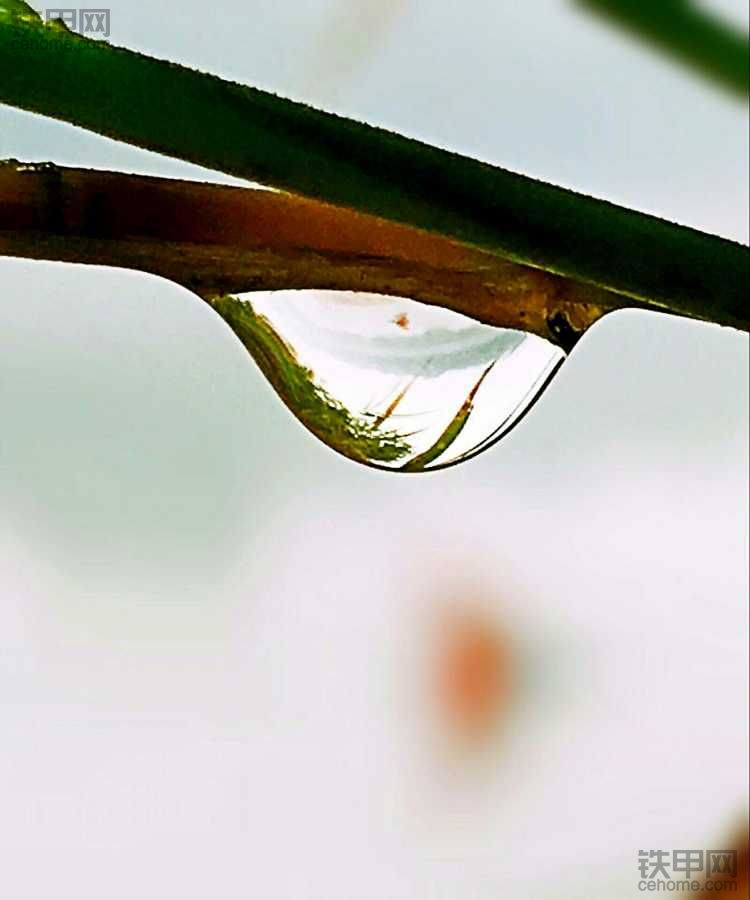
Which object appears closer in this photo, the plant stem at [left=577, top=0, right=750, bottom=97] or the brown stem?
the brown stem

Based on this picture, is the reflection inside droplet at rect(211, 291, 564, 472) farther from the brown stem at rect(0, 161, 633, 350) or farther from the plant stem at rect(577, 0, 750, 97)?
the plant stem at rect(577, 0, 750, 97)

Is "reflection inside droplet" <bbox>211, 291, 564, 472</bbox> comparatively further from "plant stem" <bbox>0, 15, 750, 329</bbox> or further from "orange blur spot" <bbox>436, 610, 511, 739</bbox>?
"orange blur spot" <bbox>436, 610, 511, 739</bbox>

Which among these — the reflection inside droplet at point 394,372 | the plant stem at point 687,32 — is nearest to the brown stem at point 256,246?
the reflection inside droplet at point 394,372

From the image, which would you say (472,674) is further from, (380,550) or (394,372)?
(394,372)

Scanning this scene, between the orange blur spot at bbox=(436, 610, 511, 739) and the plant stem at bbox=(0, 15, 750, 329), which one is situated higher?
the plant stem at bbox=(0, 15, 750, 329)

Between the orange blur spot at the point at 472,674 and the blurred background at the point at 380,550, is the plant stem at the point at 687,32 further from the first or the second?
the orange blur spot at the point at 472,674

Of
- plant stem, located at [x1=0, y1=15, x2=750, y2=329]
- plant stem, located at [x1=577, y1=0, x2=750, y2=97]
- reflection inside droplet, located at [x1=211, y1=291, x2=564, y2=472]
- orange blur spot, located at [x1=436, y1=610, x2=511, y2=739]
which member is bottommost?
orange blur spot, located at [x1=436, y1=610, x2=511, y2=739]

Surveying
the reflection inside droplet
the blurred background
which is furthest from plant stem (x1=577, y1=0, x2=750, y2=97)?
the reflection inside droplet
